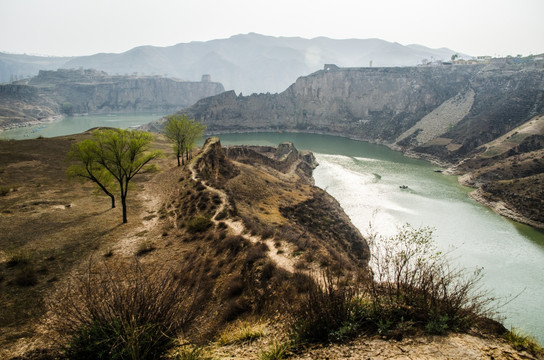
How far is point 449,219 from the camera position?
191ft

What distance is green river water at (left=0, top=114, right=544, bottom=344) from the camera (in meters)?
35.2

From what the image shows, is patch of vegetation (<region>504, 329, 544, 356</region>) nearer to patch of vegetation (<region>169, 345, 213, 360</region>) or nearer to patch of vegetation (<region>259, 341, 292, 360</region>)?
patch of vegetation (<region>259, 341, 292, 360</region>)

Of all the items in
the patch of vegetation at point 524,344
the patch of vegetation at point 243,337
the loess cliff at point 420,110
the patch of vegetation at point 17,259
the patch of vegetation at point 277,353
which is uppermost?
the loess cliff at point 420,110

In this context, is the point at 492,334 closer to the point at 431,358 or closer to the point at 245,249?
the point at 431,358

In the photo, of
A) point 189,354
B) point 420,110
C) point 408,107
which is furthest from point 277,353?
point 408,107

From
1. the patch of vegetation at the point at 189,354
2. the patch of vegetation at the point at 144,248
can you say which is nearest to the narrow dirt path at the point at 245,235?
the patch of vegetation at the point at 144,248

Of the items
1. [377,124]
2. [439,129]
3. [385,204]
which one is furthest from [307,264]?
[377,124]

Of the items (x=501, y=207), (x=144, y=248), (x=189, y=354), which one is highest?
(x=189, y=354)

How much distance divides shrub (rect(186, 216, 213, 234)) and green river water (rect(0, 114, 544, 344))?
12931 mm

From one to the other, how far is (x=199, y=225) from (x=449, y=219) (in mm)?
53281

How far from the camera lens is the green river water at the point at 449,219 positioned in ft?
116

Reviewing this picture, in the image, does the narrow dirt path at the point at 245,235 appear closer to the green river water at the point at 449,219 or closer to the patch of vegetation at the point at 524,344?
the green river water at the point at 449,219

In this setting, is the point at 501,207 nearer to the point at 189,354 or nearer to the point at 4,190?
the point at 189,354

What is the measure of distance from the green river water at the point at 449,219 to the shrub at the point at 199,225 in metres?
12.9
